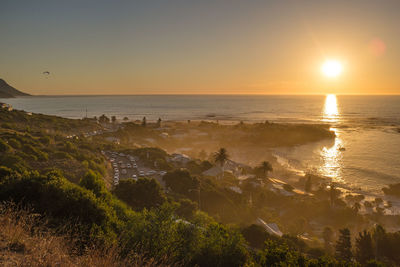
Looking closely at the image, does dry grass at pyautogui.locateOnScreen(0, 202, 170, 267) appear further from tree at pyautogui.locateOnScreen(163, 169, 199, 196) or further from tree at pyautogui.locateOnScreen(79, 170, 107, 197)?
tree at pyautogui.locateOnScreen(163, 169, 199, 196)

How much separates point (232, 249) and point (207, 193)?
54.6 feet

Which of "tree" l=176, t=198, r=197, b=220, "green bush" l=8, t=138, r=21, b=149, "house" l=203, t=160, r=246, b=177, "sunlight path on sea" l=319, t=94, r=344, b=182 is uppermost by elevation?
"green bush" l=8, t=138, r=21, b=149

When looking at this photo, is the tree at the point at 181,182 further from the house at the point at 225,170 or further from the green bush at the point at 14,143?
the green bush at the point at 14,143

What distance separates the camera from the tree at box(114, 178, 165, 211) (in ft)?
62.2

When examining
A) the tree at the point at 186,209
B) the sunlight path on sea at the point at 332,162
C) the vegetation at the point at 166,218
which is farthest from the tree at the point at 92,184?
the sunlight path on sea at the point at 332,162

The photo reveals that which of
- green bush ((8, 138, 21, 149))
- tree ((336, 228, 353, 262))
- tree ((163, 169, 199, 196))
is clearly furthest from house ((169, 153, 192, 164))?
tree ((336, 228, 353, 262))

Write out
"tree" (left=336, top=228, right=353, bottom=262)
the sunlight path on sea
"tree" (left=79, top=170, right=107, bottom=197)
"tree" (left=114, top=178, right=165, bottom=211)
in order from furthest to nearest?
1. the sunlight path on sea
2. "tree" (left=114, top=178, right=165, bottom=211)
3. "tree" (left=336, top=228, right=353, bottom=262)
4. "tree" (left=79, top=170, right=107, bottom=197)

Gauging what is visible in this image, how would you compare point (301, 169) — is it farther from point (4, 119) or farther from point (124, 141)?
point (4, 119)

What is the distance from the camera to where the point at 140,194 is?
19.4 m

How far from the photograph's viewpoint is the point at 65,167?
77.4 ft

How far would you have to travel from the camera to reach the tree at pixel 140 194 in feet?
62.2

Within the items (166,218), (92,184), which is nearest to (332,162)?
(166,218)

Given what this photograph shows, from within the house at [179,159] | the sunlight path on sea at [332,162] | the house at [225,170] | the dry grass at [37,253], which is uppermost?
the dry grass at [37,253]

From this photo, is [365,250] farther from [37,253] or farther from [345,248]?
[37,253]
